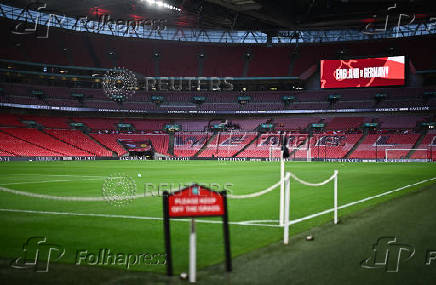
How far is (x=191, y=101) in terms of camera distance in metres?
70.9

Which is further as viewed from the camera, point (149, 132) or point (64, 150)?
point (149, 132)

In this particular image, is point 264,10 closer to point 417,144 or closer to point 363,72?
point 363,72

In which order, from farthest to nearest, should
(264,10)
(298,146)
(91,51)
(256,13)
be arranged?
1. (91,51)
2. (298,146)
3. (256,13)
4. (264,10)

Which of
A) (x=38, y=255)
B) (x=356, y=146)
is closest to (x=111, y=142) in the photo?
(x=356, y=146)

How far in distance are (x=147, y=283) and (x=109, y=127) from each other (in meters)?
64.3

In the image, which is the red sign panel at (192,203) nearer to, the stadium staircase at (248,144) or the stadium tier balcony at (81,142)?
the stadium tier balcony at (81,142)

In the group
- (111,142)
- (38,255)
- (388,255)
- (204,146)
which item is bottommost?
(38,255)

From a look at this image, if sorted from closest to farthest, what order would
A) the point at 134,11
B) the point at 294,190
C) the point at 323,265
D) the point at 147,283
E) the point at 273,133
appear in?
the point at 147,283
the point at 323,265
the point at 294,190
the point at 134,11
the point at 273,133

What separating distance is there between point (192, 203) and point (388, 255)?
135 inches

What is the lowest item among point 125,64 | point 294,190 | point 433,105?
point 294,190

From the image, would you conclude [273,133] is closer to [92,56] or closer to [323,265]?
[92,56]

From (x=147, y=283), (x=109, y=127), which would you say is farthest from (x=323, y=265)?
(x=109, y=127)

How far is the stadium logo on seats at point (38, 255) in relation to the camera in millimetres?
6434

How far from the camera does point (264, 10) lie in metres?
A: 45.5
